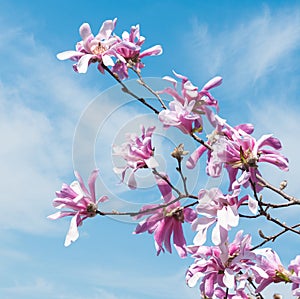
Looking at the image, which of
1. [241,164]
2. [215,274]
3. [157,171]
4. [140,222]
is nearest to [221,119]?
[241,164]

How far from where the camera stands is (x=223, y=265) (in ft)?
5.86

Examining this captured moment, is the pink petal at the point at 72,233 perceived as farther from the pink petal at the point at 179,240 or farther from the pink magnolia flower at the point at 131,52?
the pink magnolia flower at the point at 131,52

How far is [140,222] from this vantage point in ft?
5.68

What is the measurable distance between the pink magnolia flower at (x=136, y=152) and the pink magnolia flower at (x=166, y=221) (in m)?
0.11

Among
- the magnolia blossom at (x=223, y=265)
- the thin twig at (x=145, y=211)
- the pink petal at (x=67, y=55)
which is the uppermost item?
the pink petal at (x=67, y=55)

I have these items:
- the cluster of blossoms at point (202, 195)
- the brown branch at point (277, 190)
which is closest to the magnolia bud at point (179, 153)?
the cluster of blossoms at point (202, 195)

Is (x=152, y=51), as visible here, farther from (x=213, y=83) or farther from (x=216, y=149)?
(x=216, y=149)

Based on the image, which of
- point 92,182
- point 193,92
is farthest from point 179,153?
point 92,182

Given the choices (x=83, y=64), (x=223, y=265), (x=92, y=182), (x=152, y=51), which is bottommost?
(x=223, y=265)

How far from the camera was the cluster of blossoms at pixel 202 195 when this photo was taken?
5.27ft

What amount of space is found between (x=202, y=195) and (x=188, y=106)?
294 mm

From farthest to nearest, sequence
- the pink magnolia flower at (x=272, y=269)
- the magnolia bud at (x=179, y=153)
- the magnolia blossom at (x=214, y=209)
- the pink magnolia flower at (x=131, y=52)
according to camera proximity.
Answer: the pink magnolia flower at (x=131, y=52) → the pink magnolia flower at (x=272, y=269) → the magnolia bud at (x=179, y=153) → the magnolia blossom at (x=214, y=209)

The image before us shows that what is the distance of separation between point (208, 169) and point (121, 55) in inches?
27.0

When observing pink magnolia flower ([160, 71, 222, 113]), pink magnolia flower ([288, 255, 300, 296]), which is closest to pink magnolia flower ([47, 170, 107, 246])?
pink magnolia flower ([160, 71, 222, 113])
